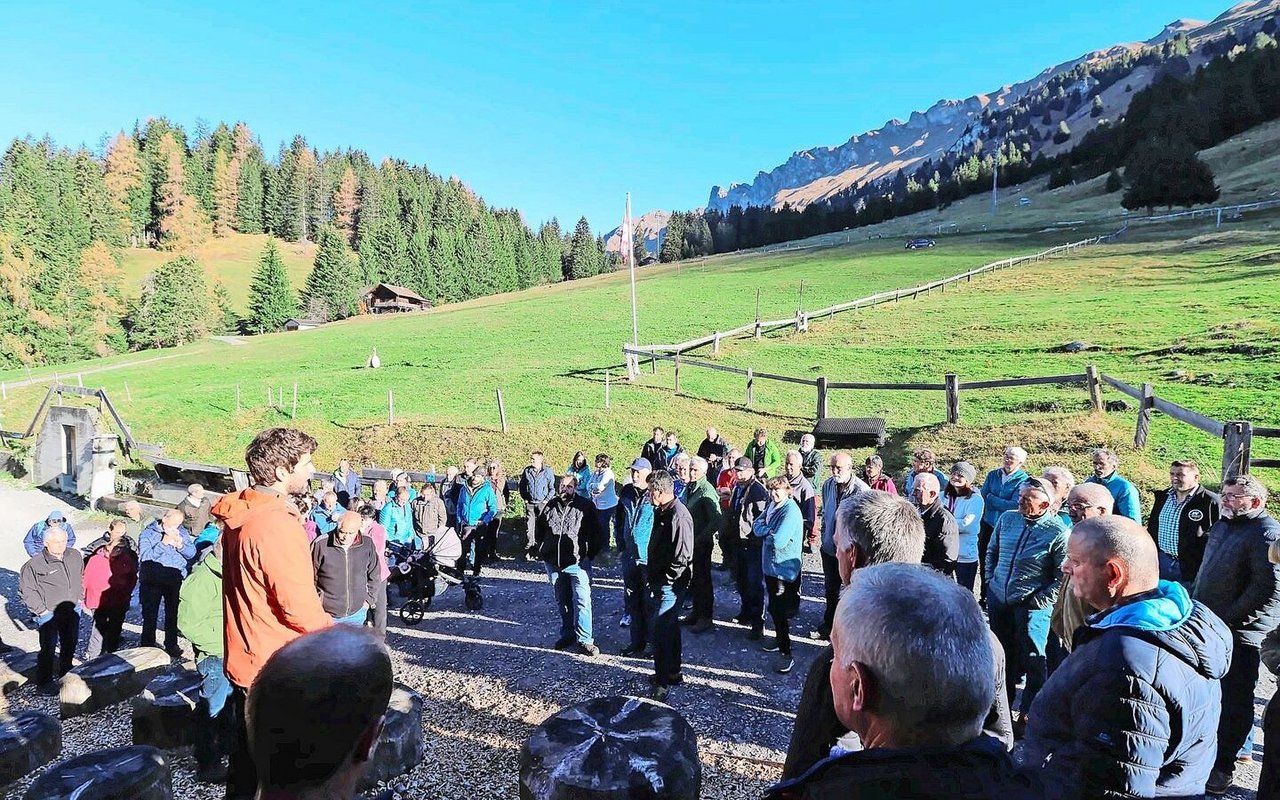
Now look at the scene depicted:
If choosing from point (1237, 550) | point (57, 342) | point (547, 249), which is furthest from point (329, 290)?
point (1237, 550)

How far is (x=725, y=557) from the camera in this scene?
9.09 m

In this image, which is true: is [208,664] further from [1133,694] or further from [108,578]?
[1133,694]

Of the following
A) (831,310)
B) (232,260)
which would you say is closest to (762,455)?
(831,310)

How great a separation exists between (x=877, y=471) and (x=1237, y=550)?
11.4 feet

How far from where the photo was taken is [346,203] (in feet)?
341

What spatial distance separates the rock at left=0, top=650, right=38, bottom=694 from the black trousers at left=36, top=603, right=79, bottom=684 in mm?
103

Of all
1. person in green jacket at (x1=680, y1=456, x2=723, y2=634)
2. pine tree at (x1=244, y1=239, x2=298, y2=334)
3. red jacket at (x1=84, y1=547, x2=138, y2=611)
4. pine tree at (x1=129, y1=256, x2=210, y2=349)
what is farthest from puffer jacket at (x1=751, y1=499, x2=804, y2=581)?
pine tree at (x1=244, y1=239, x2=298, y2=334)

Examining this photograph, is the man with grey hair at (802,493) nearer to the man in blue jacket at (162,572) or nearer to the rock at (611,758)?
the rock at (611,758)

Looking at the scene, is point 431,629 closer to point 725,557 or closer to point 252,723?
point 725,557

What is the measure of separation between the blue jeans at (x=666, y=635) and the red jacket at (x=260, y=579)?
3058 millimetres

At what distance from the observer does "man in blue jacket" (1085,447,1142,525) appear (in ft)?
20.5

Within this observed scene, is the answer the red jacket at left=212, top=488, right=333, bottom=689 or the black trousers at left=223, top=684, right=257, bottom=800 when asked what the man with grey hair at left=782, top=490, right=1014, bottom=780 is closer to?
the red jacket at left=212, top=488, right=333, bottom=689

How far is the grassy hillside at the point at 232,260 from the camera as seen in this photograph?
7894 centimetres

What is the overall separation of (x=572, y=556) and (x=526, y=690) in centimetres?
138
